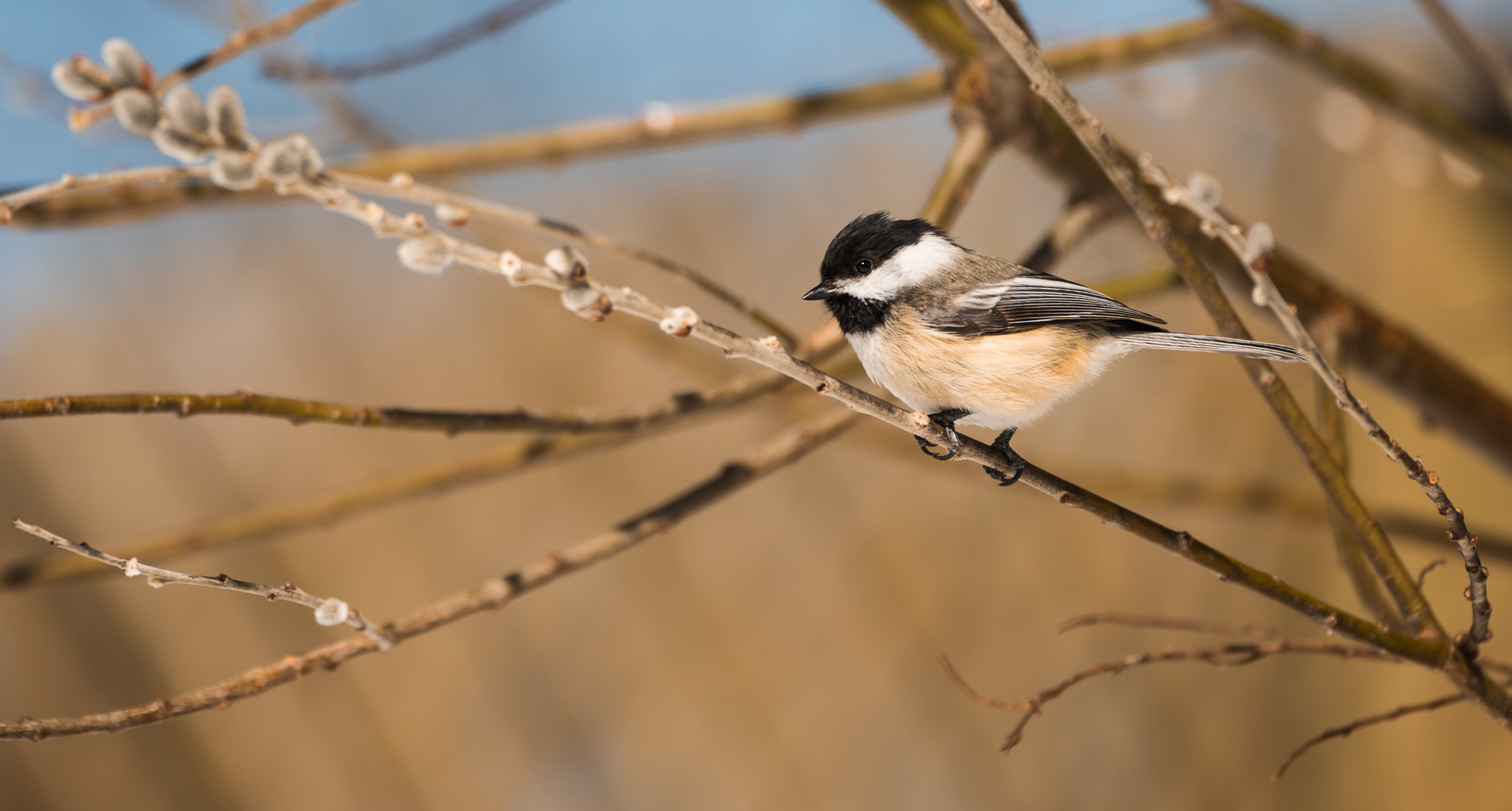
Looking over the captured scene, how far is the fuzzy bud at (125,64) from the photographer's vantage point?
34 cm

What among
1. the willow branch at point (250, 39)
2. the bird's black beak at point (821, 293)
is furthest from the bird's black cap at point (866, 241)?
the willow branch at point (250, 39)

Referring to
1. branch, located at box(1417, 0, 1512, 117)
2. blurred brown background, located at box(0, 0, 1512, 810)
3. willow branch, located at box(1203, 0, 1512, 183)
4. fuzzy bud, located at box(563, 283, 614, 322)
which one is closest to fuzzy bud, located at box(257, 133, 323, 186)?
fuzzy bud, located at box(563, 283, 614, 322)

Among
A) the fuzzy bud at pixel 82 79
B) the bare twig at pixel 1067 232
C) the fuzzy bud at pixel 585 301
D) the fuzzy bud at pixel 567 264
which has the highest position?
the bare twig at pixel 1067 232

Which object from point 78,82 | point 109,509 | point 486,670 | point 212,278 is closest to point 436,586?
point 486,670

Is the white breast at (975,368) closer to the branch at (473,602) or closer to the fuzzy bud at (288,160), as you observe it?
the branch at (473,602)

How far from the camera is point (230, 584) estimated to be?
17.3 inches

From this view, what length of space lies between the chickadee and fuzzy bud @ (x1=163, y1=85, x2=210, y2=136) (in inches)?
16.4

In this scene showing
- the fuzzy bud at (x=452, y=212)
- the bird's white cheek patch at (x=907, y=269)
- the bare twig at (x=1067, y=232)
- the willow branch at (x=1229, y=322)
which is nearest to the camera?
the willow branch at (x=1229, y=322)

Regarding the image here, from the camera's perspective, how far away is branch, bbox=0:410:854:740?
1.46 ft

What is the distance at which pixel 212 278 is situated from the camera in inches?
60.5

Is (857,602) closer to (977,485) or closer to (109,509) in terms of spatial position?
(977,485)

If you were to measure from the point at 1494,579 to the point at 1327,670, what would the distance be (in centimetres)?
37

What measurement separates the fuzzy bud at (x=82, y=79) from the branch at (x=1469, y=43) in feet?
3.73

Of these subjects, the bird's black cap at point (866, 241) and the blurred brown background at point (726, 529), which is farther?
the blurred brown background at point (726, 529)
